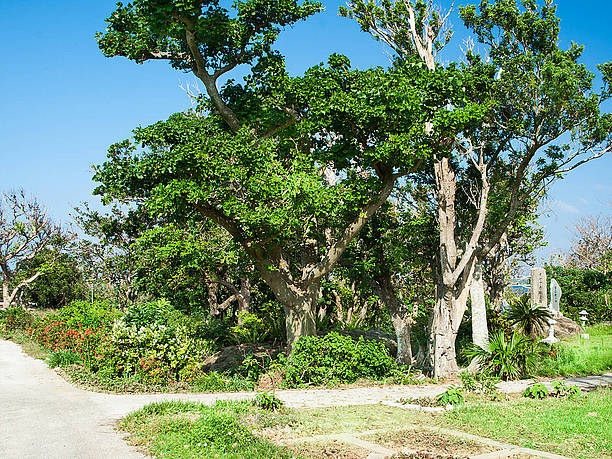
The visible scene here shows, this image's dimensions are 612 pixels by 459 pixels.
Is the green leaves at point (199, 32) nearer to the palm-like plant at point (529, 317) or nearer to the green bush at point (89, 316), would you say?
the green bush at point (89, 316)

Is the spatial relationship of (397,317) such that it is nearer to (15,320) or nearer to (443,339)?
(443,339)

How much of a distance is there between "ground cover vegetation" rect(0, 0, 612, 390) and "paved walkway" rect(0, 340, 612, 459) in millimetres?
939

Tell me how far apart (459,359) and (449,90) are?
7.71m

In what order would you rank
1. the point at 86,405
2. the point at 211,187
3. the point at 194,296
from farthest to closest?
the point at 194,296, the point at 211,187, the point at 86,405

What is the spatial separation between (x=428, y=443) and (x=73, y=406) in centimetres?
531

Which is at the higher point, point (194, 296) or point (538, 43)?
point (538, 43)

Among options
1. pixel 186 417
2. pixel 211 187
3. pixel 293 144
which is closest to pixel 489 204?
pixel 293 144

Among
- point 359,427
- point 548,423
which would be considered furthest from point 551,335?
point 359,427

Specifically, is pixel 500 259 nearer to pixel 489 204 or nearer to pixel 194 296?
pixel 489 204

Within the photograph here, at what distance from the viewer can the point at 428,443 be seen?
596 cm

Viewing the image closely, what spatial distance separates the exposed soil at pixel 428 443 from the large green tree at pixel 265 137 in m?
5.32

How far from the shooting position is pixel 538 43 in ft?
44.2

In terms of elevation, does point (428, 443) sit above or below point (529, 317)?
below

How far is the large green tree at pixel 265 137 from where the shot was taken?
11.0m
